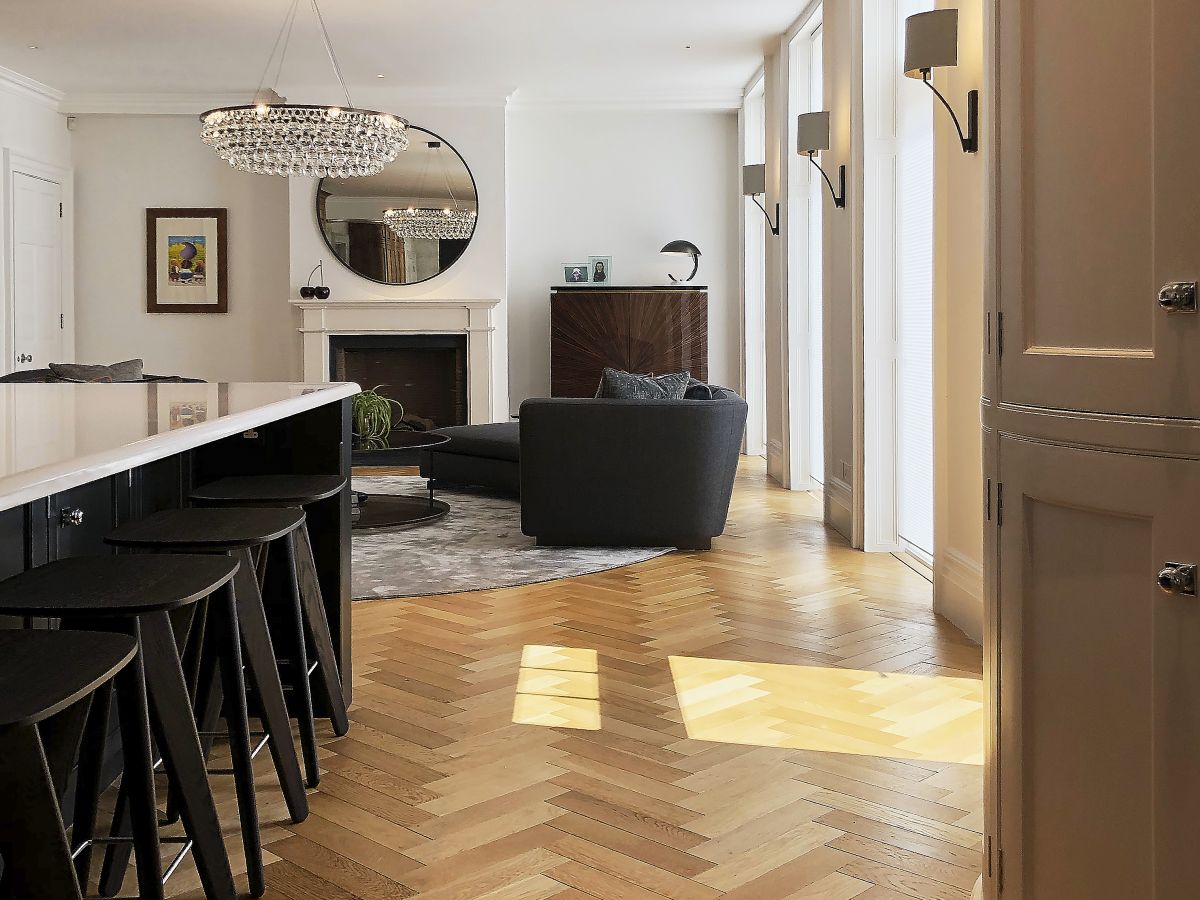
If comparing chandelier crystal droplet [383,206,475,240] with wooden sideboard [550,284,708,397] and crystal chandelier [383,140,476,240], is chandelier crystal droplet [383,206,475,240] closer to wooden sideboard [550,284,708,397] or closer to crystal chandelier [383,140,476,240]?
crystal chandelier [383,140,476,240]

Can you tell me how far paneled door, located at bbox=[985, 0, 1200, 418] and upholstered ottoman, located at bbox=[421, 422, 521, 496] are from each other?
5228mm

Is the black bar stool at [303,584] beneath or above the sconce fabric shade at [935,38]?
beneath

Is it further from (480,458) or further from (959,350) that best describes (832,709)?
(480,458)

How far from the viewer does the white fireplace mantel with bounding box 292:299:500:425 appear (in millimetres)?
8688

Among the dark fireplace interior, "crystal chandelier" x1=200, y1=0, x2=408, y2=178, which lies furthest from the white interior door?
"crystal chandelier" x1=200, y1=0, x2=408, y2=178

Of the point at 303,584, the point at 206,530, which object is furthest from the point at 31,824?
the point at 303,584

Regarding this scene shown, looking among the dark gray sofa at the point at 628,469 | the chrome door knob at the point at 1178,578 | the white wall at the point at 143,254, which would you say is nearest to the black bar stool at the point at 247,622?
the chrome door knob at the point at 1178,578

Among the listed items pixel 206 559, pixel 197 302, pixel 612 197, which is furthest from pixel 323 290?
pixel 206 559

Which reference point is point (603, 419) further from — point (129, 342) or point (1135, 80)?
point (129, 342)

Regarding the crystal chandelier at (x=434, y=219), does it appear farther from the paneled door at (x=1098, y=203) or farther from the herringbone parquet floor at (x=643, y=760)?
the paneled door at (x=1098, y=203)

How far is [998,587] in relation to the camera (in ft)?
5.59

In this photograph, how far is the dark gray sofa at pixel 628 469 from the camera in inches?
204

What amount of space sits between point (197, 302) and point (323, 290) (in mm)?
1161

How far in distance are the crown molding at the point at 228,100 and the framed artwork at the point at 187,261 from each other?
790 millimetres
